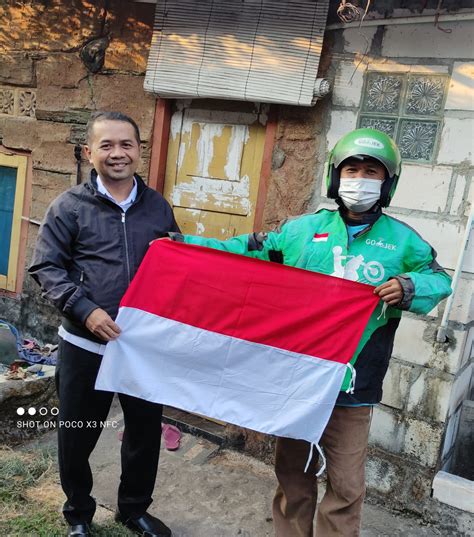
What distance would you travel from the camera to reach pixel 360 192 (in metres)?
2.42

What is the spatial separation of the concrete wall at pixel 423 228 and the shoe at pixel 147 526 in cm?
143

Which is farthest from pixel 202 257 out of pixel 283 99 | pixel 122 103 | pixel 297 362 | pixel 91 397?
pixel 122 103

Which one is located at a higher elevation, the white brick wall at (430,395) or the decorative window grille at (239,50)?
the decorative window grille at (239,50)

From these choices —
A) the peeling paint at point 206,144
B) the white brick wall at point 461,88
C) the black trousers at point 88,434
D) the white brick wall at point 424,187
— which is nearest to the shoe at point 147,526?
the black trousers at point 88,434

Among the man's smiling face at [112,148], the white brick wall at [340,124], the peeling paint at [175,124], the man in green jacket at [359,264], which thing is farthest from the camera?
the peeling paint at [175,124]

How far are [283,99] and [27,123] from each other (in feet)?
8.45

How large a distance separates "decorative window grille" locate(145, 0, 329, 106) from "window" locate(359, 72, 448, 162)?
33 centimetres

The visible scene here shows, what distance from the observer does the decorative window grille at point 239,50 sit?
3.65 metres

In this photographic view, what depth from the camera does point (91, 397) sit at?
2684 millimetres

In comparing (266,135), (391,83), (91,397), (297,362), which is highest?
(391,83)

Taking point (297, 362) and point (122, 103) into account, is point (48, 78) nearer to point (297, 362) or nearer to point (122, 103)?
point (122, 103)

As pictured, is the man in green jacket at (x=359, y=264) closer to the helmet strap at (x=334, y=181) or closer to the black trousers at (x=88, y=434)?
the helmet strap at (x=334, y=181)

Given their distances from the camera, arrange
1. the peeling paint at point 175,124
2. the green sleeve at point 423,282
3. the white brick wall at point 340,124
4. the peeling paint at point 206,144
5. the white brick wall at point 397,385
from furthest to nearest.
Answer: the peeling paint at point 175,124
the peeling paint at point 206,144
the white brick wall at point 340,124
the white brick wall at point 397,385
the green sleeve at point 423,282

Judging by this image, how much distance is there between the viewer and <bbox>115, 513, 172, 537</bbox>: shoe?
2.93m
